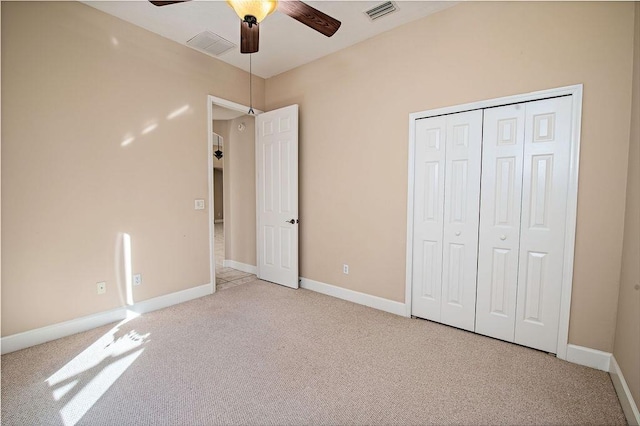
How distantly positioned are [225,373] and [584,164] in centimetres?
306

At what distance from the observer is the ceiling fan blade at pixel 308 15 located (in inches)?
73.4

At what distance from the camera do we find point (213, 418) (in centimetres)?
166

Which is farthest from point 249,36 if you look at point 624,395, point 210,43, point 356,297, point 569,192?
point 624,395

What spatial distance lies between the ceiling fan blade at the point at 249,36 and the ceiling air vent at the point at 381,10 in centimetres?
123

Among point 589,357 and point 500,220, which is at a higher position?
point 500,220

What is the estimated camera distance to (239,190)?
4863 mm

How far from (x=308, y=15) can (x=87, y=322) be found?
333 centimetres

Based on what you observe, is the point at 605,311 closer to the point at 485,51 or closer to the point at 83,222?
the point at 485,51

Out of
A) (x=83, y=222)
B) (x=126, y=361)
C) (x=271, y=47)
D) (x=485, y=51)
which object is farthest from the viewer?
(x=271, y=47)

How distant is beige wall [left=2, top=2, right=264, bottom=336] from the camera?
2365mm

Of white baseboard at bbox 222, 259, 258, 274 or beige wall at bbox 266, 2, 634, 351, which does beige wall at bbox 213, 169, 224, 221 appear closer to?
white baseboard at bbox 222, 259, 258, 274

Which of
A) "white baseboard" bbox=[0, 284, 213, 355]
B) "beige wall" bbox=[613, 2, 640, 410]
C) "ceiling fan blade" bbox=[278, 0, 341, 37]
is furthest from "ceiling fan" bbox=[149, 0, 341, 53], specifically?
"white baseboard" bbox=[0, 284, 213, 355]

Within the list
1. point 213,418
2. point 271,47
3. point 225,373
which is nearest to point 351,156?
point 271,47

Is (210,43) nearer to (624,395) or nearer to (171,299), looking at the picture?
(171,299)
